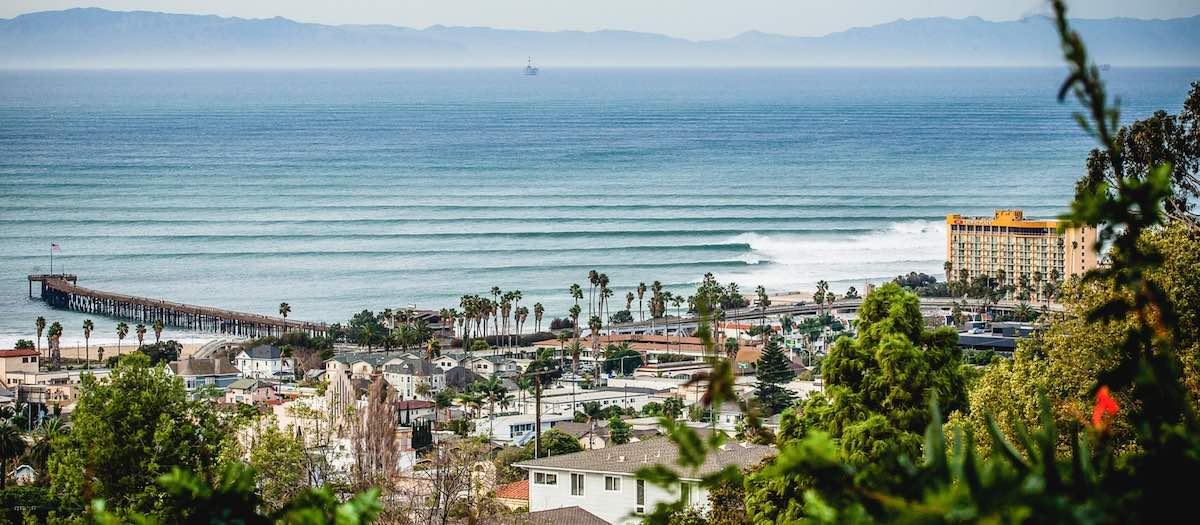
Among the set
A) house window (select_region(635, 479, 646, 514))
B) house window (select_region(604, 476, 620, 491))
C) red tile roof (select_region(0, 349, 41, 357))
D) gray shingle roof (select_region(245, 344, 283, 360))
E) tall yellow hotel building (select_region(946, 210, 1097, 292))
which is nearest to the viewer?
house window (select_region(635, 479, 646, 514))

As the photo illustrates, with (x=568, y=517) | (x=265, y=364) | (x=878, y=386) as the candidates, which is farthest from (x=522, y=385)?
(x=878, y=386)

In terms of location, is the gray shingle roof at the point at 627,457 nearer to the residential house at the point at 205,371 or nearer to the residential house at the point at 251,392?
the residential house at the point at 251,392

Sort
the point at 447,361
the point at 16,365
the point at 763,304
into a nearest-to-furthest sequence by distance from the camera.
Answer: the point at 16,365 → the point at 447,361 → the point at 763,304

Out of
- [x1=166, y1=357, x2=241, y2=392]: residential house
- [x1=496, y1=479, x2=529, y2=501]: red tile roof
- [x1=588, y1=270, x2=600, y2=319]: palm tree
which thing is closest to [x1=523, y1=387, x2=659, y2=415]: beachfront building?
[x1=166, y1=357, x2=241, y2=392]: residential house

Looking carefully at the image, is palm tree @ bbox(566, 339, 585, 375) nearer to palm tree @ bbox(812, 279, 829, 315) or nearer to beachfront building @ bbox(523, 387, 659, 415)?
beachfront building @ bbox(523, 387, 659, 415)

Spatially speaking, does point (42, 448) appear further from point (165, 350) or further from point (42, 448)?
point (165, 350)

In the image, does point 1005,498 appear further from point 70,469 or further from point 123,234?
point 123,234
